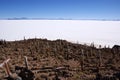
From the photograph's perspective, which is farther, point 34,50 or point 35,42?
point 35,42

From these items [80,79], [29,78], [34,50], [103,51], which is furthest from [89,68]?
[34,50]

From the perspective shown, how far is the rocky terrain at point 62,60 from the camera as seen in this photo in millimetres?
13981

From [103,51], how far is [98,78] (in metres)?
12.0

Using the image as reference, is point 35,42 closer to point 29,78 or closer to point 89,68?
point 89,68

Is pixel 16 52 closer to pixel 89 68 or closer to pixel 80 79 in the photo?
pixel 89 68

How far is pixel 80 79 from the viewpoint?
13.1 m

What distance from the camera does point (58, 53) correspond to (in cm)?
2306

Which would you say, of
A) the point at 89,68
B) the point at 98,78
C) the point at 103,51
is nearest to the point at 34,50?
the point at 103,51

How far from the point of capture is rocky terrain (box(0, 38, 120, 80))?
13981 millimetres

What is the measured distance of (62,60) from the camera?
19828mm

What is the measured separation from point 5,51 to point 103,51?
433 inches

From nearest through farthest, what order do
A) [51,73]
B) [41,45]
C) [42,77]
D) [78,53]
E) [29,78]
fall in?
[29,78]
[42,77]
[51,73]
[78,53]
[41,45]

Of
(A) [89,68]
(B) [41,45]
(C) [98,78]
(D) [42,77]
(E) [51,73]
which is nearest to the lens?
(C) [98,78]

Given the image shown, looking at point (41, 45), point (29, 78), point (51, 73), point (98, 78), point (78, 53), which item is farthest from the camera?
point (41, 45)
